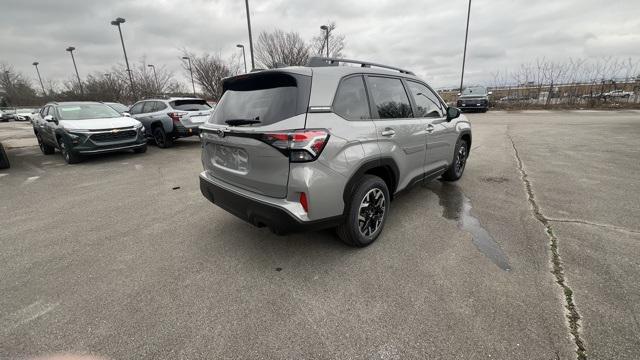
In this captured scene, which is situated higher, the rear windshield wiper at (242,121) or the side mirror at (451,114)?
the rear windshield wiper at (242,121)

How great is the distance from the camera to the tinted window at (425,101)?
3.72m

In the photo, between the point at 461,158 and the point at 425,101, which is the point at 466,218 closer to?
the point at 425,101

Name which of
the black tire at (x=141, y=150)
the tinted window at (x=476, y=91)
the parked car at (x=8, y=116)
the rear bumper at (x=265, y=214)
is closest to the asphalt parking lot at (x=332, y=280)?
the rear bumper at (x=265, y=214)

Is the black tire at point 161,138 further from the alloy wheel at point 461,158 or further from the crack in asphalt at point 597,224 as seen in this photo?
the crack in asphalt at point 597,224

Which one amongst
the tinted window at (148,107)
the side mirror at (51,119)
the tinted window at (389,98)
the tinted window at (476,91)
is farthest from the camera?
the tinted window at (476,91)

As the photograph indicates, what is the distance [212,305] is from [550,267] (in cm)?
294

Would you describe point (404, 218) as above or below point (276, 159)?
below

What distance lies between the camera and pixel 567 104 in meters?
21.4

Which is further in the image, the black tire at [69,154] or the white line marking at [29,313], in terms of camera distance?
the black tire at [69,154]

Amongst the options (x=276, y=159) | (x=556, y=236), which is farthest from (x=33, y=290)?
(x=556, y=236)

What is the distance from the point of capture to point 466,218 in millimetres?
3760

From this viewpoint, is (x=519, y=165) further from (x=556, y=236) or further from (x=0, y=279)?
(x=0, y=279)

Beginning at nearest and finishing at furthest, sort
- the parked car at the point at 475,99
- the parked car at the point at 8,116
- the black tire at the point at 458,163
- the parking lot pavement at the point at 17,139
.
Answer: the black tire at the point at 458,163
the parking lot pavement at the point at 17,139
the parked car at the point at 475,99
the parked car at the point at 8,116

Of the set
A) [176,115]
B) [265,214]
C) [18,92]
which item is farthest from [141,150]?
[18,92]
